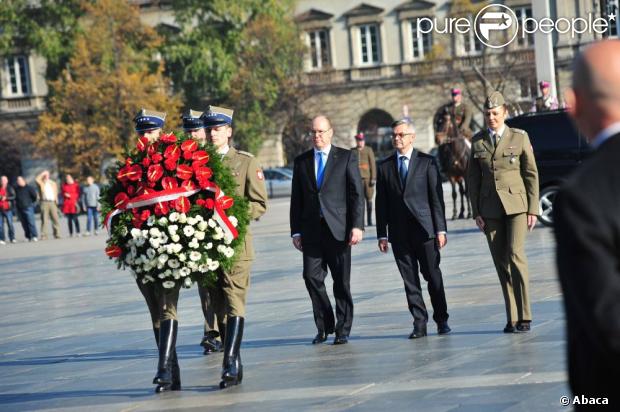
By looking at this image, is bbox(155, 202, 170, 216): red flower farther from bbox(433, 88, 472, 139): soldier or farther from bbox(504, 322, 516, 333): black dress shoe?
bbox(433, 88, 472, 139): soldier

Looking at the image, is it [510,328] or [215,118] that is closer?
[215,118]

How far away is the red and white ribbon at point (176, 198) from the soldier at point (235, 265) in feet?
0.85

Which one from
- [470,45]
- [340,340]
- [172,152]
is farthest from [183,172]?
[470,45]

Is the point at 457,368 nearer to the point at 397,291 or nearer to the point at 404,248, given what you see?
the point at 404,248

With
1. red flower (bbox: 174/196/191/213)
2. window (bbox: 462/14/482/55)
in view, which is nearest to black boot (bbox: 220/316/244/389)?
red flower (bbox: 174/196/191/213)

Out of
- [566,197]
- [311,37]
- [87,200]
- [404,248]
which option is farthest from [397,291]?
[311,37]

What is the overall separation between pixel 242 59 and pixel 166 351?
5813 cm

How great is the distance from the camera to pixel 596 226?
298 cm

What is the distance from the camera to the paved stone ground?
768 centimetres

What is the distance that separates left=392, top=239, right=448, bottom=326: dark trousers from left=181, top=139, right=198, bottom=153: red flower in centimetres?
265

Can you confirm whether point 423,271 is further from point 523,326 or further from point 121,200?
point 121,200

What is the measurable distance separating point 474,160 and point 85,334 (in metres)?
4.33

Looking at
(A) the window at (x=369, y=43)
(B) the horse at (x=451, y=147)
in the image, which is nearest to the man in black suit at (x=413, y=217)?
(B) the horse at (x=451, y=147)

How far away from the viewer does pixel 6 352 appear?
1138 cm
